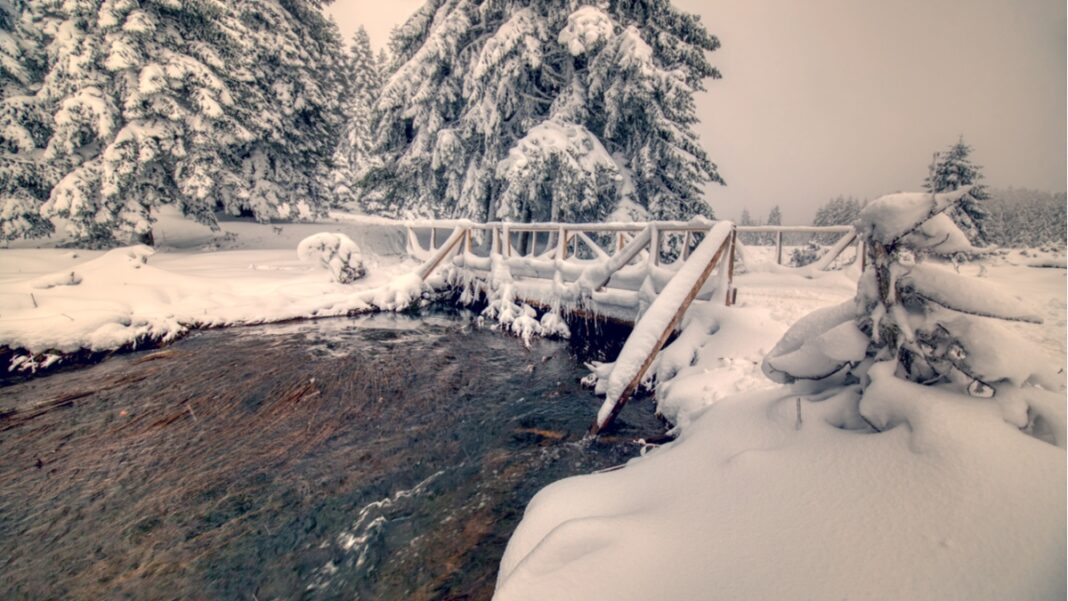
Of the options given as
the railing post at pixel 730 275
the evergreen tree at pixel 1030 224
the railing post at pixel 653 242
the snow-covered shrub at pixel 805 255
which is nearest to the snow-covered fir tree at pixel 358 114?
the snow-covered shrub at pixel 805 255

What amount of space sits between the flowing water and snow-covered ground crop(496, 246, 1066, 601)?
1178 mm

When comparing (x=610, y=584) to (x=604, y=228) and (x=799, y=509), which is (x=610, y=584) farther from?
(x=604, y=228)

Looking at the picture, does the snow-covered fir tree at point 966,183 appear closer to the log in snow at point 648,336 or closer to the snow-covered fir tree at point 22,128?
the log in snow at point 648,336

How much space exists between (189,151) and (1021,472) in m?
20.0

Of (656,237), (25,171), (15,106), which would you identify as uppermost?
(15,106)

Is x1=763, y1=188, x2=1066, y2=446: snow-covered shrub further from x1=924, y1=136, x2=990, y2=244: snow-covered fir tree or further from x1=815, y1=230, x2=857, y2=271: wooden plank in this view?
x1=924, y1=136, x2=990, y2=244: snow-covered fir tree

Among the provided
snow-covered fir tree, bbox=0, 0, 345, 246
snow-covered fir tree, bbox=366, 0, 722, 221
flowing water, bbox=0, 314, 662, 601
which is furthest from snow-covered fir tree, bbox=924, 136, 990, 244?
snow-covered fir tree, bbox=0, 0, 345, 246

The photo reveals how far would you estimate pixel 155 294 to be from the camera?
8203mm

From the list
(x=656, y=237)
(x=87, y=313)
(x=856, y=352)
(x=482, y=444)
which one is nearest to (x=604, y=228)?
(x=656, y=237)

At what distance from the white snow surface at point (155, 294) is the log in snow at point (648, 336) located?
7432mm

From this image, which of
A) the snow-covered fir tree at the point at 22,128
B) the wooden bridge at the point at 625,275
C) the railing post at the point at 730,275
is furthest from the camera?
the snow-covered fir tree at the point at 22,128

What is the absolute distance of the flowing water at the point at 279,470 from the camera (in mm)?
2842

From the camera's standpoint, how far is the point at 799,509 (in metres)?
1.88

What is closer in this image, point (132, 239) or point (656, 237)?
point (656, 237)
